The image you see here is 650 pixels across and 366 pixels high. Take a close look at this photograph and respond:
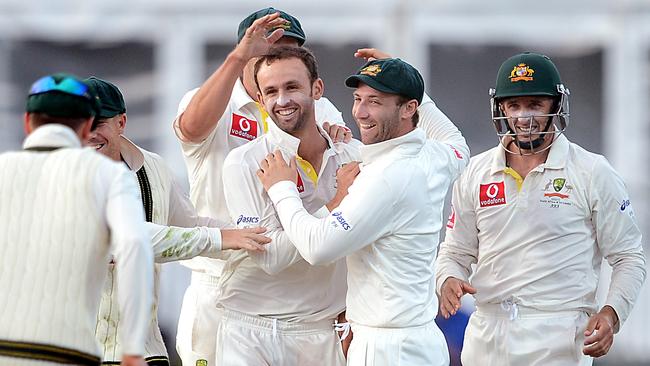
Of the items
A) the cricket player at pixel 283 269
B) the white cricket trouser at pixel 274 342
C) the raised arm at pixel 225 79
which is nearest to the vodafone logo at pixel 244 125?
the raised arm at pixel 225 79

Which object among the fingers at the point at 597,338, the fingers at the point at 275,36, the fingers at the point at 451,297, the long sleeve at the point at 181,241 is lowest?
the fingers at the point at 597,338

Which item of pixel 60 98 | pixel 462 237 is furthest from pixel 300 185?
pixel 60 98

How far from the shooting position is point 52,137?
14.2 ft

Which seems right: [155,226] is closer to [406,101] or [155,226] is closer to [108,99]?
[108,99]

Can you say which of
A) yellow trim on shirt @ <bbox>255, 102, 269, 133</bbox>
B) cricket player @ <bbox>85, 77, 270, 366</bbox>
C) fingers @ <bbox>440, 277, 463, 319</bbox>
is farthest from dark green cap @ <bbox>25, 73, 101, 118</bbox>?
fingers @ <bbox>440, 277, 463, 319</bbox>

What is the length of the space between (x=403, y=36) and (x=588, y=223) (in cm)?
462

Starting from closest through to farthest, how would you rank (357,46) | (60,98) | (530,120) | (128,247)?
1. (128,247)
2. (60,98)
3. (530,120)
4. (357,46)

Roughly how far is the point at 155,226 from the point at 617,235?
1.97 metres

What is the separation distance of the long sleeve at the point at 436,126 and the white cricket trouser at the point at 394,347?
95 centimetres

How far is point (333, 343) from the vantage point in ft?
17.9

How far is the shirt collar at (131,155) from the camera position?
544 cm

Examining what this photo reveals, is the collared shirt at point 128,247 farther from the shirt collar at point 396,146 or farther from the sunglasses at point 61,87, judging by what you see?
the shirt collar at point 396,146

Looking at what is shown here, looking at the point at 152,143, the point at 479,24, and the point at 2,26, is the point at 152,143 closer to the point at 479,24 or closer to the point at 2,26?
the point at 2,26

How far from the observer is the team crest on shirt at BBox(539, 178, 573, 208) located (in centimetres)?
571
